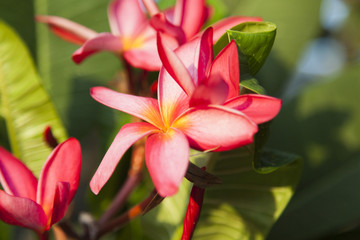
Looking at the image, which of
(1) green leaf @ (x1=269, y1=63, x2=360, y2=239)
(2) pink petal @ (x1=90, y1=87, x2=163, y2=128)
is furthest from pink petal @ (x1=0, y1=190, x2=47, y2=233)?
(1) green leaf @ (x1=269, y1=63, x2=360, y2=239)

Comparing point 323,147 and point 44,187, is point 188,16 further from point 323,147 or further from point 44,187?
point 323,147

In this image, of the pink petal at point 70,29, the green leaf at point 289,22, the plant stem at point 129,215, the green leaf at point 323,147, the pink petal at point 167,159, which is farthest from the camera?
the green leaf at point 289,22

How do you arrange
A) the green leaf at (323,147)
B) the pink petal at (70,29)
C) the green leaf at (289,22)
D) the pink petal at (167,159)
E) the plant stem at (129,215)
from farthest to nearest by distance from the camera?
the green leaf at (289,22)
the green leaf at (323,147)
the pink petal at (70,29)
the plant stem at (129,215)
the pink petal at (167,159)

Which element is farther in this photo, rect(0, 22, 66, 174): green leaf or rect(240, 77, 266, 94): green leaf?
rect(0, 22, 66, 174): green leaf

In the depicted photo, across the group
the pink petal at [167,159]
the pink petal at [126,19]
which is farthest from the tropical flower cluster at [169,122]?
the pink petal at [126,19]

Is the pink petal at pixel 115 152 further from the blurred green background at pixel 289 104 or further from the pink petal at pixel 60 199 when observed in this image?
the blurred green background at pixel 289 104

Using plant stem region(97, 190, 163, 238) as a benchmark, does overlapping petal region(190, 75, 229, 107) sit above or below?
above

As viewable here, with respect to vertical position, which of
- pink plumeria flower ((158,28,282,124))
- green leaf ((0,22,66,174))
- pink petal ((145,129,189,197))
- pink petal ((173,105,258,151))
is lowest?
green leaf ((0,22,66,174))

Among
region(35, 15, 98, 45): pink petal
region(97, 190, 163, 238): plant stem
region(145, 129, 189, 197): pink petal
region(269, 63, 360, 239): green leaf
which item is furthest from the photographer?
region(269, 63, 360, 239): green leaf

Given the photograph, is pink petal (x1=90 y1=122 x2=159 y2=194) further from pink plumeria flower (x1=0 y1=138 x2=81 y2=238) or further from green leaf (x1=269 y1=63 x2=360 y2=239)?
green leaf (x1=269 y1=63 x2=360 y2=239)
